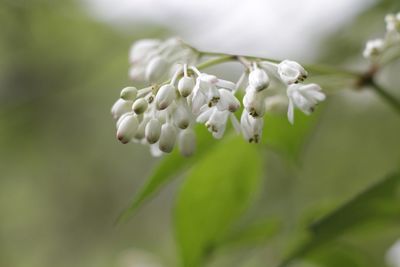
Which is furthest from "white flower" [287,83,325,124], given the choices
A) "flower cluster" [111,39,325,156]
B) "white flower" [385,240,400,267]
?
"white flower" [385,240,400,267]

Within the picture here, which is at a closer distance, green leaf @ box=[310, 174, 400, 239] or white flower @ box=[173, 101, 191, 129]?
white flower @ box=[173, 101, 191, 129]

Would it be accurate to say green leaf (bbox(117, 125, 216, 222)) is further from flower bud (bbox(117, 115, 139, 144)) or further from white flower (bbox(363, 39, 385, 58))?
white flower (bbox(363, 39, 385, 58))

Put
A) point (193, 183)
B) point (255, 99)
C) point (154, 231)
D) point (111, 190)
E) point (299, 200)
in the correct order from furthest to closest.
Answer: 1. point (154, 231)
2. point (111, 190)
3. point (299, 200)
4. point (193, 183)
5. point (255, 99)

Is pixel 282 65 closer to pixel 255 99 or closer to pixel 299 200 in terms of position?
pixel 255 99

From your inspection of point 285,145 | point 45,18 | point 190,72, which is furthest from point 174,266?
point 190,72

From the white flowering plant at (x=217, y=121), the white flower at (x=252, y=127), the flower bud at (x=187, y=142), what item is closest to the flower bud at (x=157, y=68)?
the white flowering plant at (x=217, y=121)

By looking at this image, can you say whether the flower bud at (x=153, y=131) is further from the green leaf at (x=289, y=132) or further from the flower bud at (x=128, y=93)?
the green leaf at (x=289, y=132)

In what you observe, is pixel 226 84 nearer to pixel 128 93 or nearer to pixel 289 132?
pixel 128 93
